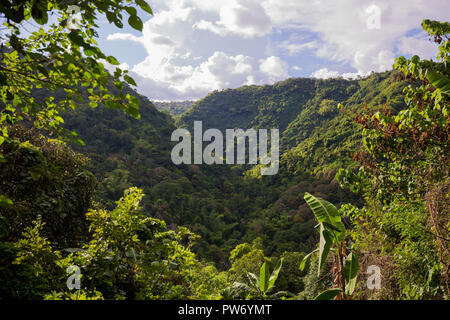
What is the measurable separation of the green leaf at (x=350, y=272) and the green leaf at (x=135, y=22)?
2.39m

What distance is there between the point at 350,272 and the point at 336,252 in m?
0.23

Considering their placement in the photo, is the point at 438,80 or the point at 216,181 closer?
the point at 438,80

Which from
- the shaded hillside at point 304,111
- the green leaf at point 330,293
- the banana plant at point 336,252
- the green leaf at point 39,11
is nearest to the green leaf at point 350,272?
the banana plant at point 336,252

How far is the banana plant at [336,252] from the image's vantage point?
2199 millimetres

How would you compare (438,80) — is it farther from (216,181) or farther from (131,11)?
(216,181)

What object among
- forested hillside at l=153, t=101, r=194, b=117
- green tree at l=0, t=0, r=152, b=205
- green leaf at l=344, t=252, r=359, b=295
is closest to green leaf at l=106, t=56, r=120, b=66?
green tree at l=0, t=0, r=152, b=205

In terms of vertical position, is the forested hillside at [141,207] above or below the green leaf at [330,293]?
above

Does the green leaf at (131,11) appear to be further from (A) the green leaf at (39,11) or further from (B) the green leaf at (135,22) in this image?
(A) the green leaf at (39,11)

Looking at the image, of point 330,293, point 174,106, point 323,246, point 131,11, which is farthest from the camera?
point 174,106

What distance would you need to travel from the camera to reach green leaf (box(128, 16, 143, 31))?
51.8 inches

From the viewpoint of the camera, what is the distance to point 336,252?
96.3 inches

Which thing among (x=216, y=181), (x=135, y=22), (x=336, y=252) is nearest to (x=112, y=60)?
(x=135, y=22)

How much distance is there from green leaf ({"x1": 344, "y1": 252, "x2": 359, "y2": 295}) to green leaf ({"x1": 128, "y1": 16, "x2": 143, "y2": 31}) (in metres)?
2.39
